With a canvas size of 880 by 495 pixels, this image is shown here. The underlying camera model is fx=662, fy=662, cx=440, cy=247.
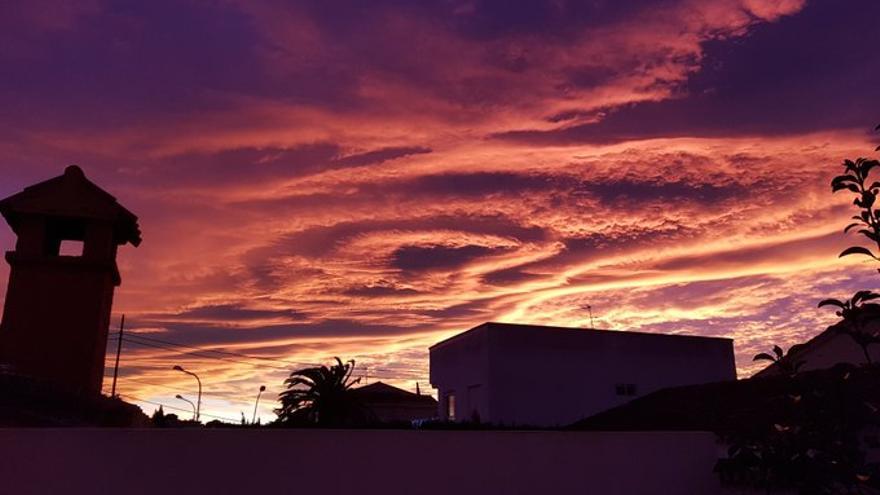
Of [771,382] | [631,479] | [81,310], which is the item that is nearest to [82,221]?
[81,310]

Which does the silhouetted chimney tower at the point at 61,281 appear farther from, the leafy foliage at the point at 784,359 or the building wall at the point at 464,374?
the building wall at the point at 464,374

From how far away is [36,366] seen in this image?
13.2 meters

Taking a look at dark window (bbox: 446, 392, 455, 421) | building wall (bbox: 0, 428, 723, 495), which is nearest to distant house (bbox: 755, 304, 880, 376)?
building wall (bbox: 0, 428, 723, 495)

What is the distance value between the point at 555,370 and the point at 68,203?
2214cm

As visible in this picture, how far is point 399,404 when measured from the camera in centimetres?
5828

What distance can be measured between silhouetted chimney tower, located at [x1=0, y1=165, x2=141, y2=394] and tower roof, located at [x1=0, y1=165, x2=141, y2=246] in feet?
0.06

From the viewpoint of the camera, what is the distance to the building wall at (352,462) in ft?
30.6

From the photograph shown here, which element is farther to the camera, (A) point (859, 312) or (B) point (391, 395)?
(B) point (391, 395)

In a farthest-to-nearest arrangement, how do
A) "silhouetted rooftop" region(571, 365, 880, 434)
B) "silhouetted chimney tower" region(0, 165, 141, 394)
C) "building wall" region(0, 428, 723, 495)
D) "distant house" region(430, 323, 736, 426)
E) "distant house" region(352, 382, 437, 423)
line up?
1. "distant house" region(352, 382, 437, 423)
2. "distant house" region(430, 323, 736, 426)
3. "silhouetted rooftop" region(571, 365, 880, 434)
4. "silhouetted chimney tower" region(0, 165, 141, 394)
5. "building wall" region(0, 428, 723, 495)

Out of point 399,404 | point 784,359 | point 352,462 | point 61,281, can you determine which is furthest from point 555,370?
point 399,404

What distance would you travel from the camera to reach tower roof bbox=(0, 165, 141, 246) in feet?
46.7

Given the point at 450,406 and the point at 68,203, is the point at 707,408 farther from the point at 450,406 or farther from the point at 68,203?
the point at 68,203

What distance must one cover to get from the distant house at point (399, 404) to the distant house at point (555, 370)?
23.6 m

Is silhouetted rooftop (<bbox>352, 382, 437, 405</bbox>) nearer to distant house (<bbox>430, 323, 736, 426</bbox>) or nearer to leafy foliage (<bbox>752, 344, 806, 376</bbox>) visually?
distant house (<bbox>430, 323, 736, 426</bbox>)
